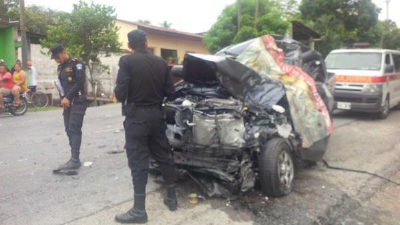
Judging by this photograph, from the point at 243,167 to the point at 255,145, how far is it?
27cm

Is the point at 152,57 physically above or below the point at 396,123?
above

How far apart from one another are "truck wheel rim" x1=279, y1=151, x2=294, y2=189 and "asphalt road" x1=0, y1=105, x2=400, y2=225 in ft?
0.55

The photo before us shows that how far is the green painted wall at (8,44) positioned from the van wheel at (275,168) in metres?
15.7

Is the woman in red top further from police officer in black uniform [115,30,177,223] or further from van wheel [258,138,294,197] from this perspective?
van wheel [258,138,294,197]

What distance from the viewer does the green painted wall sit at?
1677cm

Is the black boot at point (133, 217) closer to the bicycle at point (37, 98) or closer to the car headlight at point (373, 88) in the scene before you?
the car headlight at point (373, 88)

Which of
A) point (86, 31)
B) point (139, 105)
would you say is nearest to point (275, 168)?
point (139, 105)

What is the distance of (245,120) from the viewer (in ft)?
14.2

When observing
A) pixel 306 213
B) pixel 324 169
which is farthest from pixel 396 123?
pixel 306 213

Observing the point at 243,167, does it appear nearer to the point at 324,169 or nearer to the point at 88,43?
the point at 324,169

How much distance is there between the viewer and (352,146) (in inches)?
283

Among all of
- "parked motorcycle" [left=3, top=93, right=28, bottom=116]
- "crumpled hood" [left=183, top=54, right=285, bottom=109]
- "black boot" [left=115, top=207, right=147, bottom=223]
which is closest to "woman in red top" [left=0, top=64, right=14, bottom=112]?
"parked motorcycle" [left=3, top=93, right=28, bottom=116]

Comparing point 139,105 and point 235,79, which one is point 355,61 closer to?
point 235,79

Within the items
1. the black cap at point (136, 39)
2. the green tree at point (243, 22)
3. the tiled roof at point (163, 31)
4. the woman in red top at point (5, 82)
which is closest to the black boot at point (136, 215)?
the black cap at point (136, 39)
